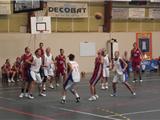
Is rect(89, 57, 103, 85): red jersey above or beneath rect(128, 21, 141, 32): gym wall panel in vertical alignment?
beneath

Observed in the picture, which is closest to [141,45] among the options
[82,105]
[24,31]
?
[24,31]

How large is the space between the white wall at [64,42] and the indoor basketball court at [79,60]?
64 mm

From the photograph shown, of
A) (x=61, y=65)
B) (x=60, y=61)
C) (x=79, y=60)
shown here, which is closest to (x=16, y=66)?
(x=61, y=65)

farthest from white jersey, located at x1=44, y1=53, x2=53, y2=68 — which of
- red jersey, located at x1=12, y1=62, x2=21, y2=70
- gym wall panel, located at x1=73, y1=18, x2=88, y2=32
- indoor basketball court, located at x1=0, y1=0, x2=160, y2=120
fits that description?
gym wall panel, located at x1=73, y1=18, x2=88, y2=32

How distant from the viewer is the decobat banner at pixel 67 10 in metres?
34.7

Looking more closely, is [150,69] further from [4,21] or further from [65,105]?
[65,105]

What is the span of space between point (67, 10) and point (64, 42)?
7.61 ft

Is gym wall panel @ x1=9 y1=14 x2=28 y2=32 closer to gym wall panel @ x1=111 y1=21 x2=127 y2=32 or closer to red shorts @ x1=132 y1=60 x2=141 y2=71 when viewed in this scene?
gym wall panel @ x1=111 y1=21 x2=127 y2=32

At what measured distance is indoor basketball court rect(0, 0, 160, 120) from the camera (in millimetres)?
17719

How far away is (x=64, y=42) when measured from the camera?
34.8 metres

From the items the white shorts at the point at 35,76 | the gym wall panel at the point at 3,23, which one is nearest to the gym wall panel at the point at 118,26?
the gym wall panel at the point at 3,23

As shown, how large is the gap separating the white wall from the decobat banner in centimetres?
137

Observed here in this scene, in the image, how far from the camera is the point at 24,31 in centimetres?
3341

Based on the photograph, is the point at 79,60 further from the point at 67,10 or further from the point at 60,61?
the point at 60,61
